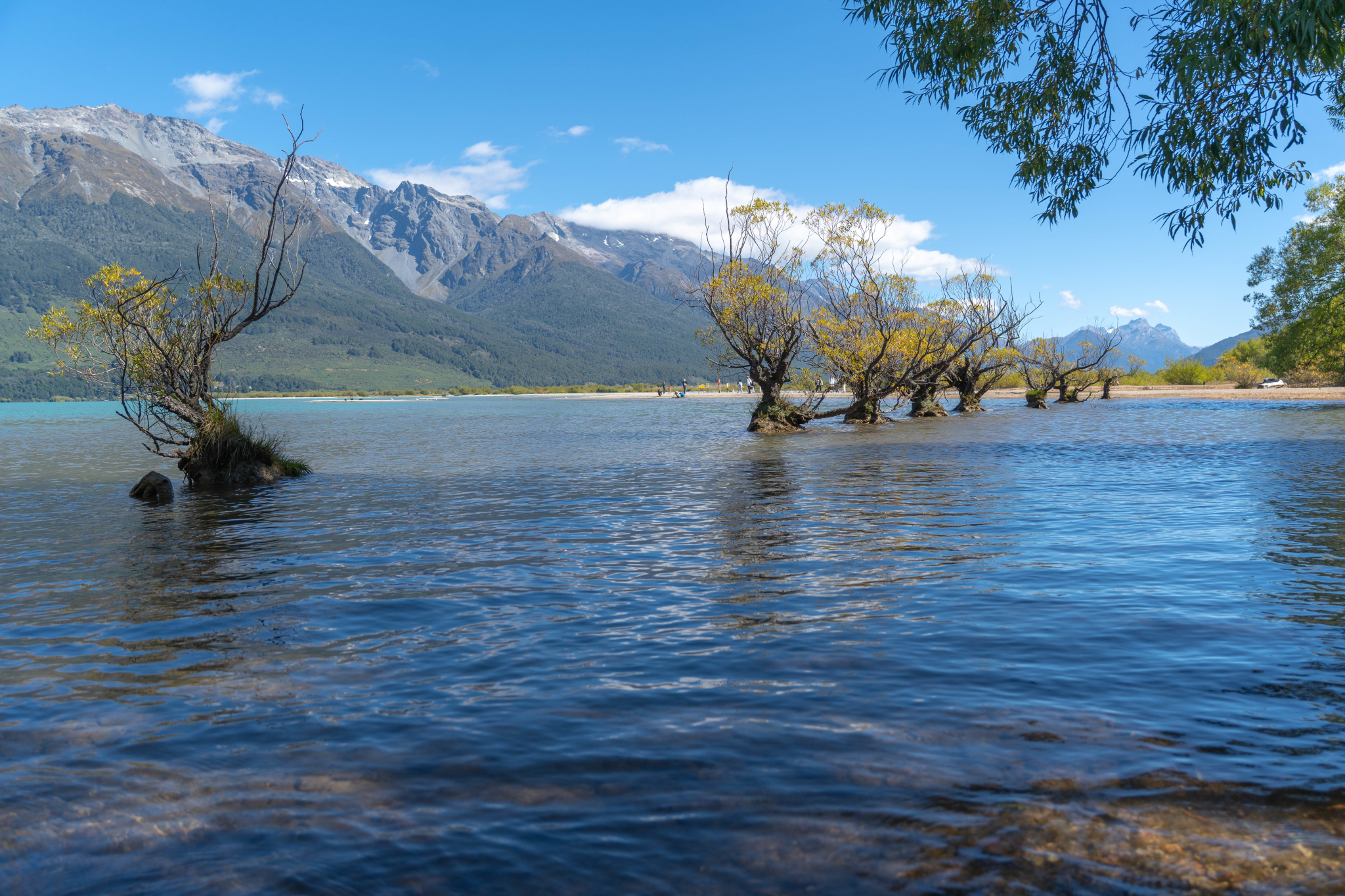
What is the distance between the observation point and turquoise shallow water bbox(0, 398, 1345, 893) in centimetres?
405

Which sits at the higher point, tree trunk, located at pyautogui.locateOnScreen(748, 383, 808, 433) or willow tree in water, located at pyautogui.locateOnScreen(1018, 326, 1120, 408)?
willow tree in water, located at pyautogui.locateOnScreen(1018, 326, 1120, 408)

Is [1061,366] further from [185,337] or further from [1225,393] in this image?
[185,337]

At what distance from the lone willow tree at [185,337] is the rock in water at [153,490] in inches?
54.0

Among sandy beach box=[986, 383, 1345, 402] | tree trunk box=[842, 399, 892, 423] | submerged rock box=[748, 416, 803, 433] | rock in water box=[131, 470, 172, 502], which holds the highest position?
sandy beach box=[986, 383, 1345, 402]

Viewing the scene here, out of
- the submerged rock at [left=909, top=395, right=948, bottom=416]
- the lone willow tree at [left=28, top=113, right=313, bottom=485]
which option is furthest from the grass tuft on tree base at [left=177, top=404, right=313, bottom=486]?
the submerged rock at [left=909, top=395, right=948, bottom=416]

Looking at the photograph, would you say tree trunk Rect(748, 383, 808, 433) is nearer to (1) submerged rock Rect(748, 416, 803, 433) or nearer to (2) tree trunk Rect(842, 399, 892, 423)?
(1) submerged rock Rect(748, 416, 803, 433)

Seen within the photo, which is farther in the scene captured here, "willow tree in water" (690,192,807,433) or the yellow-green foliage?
the yellow-green foliage

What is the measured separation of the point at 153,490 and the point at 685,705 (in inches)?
757

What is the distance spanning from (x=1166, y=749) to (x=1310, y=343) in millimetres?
61658

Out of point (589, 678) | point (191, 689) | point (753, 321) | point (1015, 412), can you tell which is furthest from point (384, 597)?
point (1015, 412)

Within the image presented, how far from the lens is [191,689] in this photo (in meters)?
6.78

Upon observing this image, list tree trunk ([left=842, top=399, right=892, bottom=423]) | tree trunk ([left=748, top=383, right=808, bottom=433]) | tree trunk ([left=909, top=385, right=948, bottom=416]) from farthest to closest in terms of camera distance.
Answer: tree trunk ([left=909, top=385, right=948, bottom=416]), tree trunk ([left=842, top=399, right=892, bottom=423]), tree trunk ([left=748, top=383, right=808, bottom=433])

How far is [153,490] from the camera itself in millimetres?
19812

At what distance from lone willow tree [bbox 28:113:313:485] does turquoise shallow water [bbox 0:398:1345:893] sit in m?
7.83
